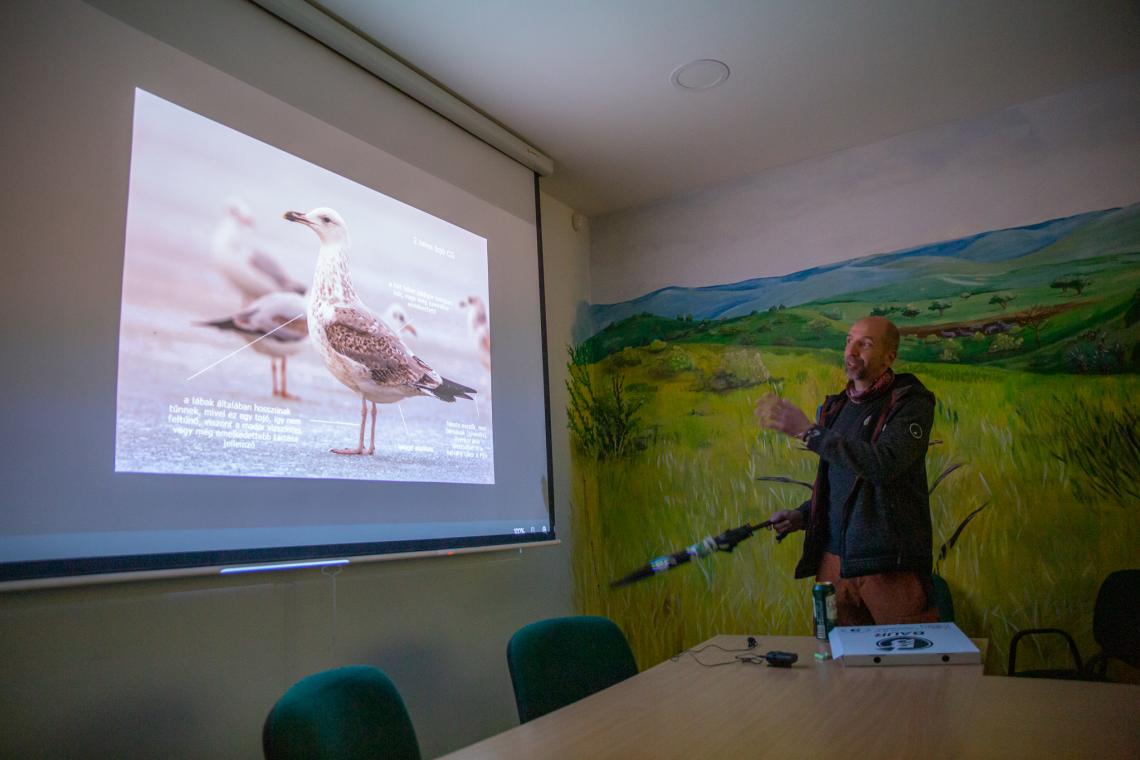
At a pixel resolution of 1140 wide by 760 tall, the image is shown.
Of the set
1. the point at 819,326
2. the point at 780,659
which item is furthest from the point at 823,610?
the point at 819,326

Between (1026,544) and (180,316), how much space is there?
342 cm

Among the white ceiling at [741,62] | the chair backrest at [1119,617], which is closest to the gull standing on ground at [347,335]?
the white ceiling at [741,62]

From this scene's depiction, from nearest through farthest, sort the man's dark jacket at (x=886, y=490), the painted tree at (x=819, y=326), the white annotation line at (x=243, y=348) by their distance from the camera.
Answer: the white annotation line at (x=243, y=348) → the man's dark jacket at (x=886, y=490) → the painted tree at (x=819, y=326)

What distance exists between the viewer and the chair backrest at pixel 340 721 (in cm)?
146

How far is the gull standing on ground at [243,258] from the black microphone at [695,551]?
253 cm

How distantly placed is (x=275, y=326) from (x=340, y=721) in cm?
138

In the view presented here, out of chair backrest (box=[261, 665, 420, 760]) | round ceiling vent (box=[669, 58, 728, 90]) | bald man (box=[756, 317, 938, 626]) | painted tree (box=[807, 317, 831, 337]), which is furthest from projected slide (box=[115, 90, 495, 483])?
painted tree (box=[807, 317, 831, 337])

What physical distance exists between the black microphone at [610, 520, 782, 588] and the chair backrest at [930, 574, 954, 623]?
812mm

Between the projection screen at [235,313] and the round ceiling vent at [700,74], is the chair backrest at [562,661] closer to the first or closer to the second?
the projection screen at [235,313]

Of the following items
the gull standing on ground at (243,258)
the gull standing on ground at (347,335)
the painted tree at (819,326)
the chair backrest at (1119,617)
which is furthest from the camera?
the painted tree at (819,326)

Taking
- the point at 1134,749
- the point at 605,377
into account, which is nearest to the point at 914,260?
the point at 605,377

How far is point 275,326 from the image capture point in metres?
2.51

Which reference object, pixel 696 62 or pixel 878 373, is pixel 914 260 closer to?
pixel 878 373

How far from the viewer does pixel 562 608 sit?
13.0 feet
